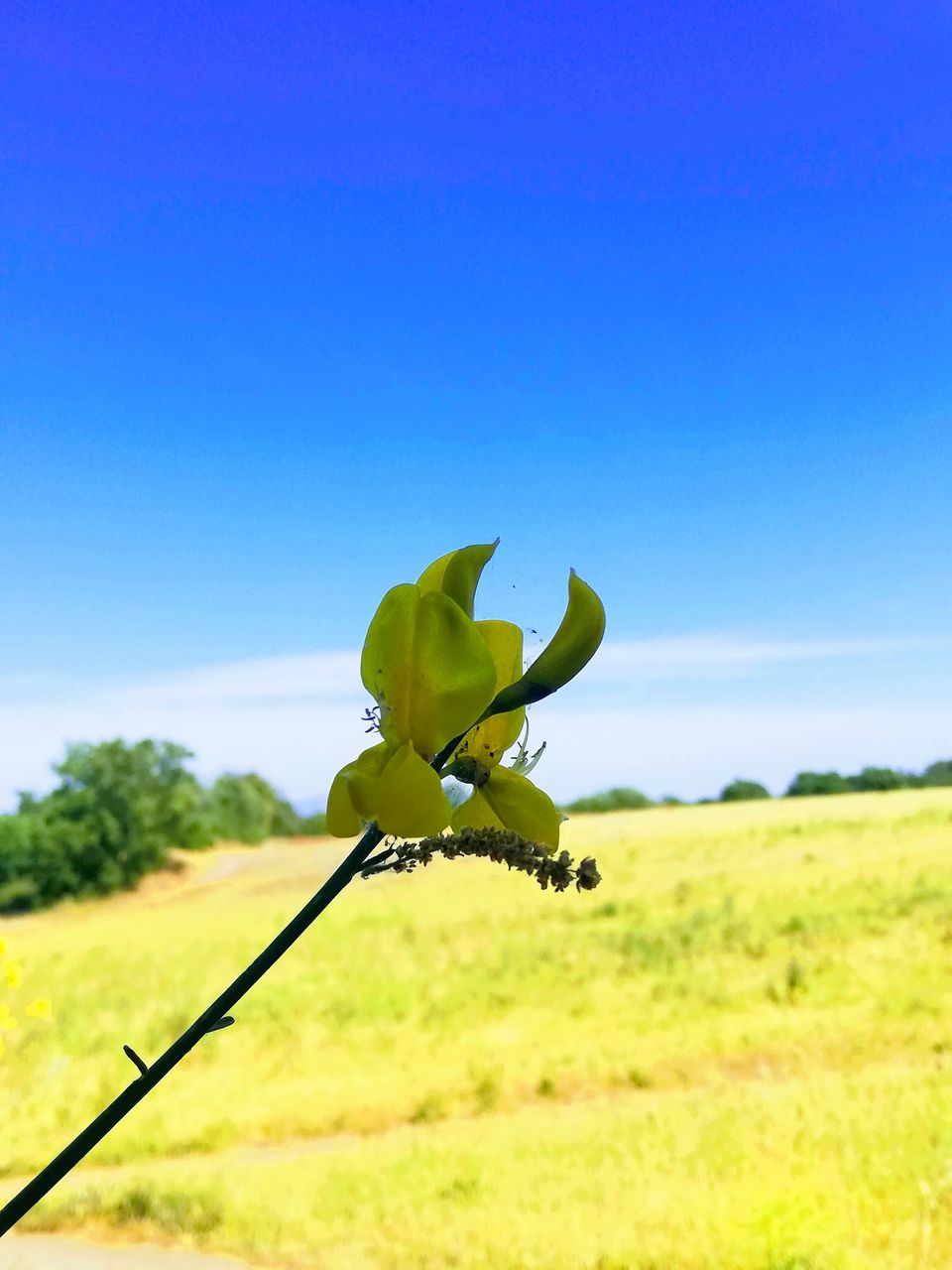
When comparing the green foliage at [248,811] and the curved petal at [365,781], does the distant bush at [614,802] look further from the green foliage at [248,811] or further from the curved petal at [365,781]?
the curved petal at [365,781]

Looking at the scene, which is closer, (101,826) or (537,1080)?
(537,1080)

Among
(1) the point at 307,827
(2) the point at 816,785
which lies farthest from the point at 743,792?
(1) the point at 307,827

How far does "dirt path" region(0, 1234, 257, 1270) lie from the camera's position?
1865mm

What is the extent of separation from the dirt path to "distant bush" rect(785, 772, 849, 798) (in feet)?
39.4

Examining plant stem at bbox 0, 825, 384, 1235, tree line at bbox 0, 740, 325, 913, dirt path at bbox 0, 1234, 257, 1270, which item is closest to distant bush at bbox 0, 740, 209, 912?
tree line at bbox 0, 740, 325, 913

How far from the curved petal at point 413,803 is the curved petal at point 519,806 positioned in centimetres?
3

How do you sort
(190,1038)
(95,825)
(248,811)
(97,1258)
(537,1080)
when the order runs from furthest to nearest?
(248,811), (95,825), (537,1080), (97,1258), (190,1038)

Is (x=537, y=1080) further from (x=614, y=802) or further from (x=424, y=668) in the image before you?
(x=614, y=802)

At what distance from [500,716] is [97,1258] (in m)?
2.16

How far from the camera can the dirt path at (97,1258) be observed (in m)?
1.87

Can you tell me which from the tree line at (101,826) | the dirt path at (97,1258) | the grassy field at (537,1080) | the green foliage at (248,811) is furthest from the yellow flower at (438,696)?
the green foliage at (248,811)

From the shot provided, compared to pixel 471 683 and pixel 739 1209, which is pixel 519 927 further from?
pixel 471 683

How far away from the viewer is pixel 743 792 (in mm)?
13062

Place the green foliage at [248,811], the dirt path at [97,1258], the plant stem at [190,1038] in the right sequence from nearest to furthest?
1. the plant stem at [190,1038]
2. the dirt path at [97,1258]
3. the green foliage at [248,811]
